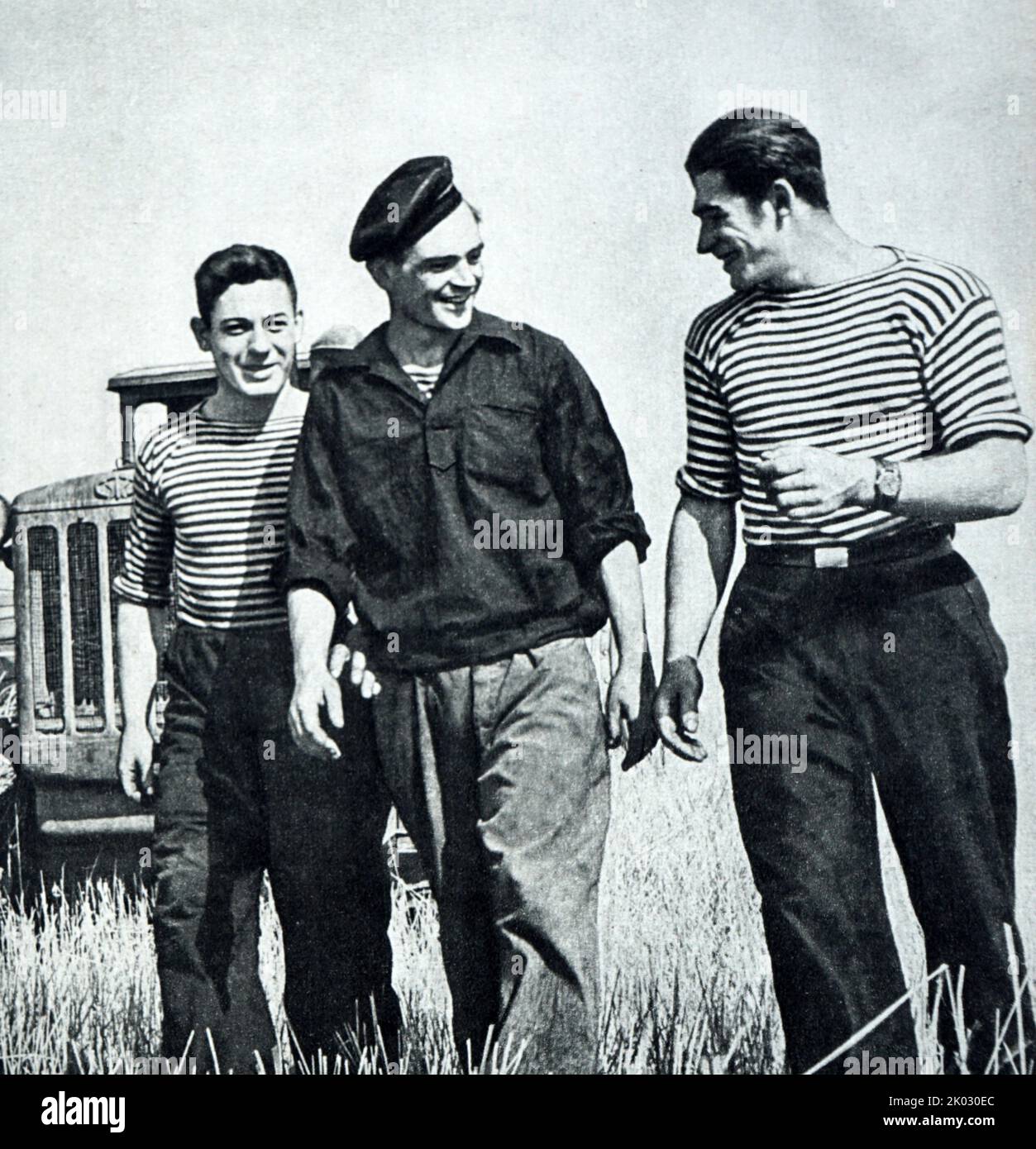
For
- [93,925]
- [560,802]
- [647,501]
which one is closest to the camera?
[560,802]

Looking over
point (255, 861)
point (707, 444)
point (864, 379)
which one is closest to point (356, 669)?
point (255, 861)

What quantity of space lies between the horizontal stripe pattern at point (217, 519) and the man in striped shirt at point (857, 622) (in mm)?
1123

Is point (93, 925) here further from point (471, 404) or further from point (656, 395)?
point (656, 395)

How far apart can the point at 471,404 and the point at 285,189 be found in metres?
1.04


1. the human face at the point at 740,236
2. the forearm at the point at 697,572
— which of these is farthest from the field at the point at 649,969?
the human face at the point at 740,236

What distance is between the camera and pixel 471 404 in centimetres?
400

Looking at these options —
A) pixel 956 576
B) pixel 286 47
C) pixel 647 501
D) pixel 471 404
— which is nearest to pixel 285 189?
pixel 286 47

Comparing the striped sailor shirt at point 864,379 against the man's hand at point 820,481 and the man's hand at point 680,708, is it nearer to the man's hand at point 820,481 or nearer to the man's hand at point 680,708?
the man's hand at point 820,481

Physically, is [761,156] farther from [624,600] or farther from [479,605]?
[479,605]

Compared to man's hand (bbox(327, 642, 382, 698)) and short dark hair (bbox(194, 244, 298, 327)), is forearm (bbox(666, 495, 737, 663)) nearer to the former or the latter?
man's hand (bbox(327, 642, 382, 698))

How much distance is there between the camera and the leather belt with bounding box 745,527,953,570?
3879mm

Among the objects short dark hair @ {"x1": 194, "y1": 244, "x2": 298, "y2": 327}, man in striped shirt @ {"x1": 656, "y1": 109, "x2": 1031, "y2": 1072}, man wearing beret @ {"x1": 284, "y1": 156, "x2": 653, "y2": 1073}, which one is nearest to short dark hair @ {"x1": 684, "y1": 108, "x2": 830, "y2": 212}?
man in striped shirt @ {"x1": 656, "y1": 109, "x2": 1031, "y2": 1072}

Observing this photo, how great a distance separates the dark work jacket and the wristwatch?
0.62 m
